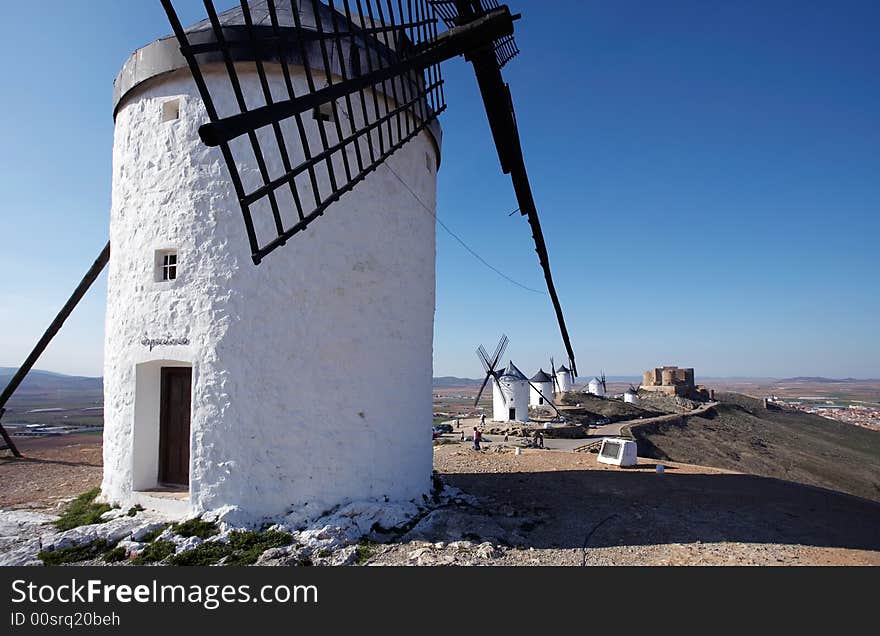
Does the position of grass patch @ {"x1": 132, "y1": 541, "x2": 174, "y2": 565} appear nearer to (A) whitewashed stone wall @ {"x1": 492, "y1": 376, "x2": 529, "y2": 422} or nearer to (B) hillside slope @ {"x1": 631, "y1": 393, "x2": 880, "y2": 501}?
(B) hillside slope @ {"x1": 631, "y1": 393, "x2": 880, "y2": 501}

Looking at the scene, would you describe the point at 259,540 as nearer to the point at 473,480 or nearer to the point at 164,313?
the point at 164,313

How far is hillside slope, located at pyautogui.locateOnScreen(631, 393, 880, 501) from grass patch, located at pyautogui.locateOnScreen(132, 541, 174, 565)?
23.8 meters

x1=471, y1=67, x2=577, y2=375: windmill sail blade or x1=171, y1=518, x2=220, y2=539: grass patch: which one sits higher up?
x1=471, y1=67, x2=577, y2=375: windmill sail blade

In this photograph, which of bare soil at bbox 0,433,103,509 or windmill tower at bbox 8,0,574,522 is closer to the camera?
windmill tower at bbox 8,0,574,522

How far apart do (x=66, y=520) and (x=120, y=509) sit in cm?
58

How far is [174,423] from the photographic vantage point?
6699 mm

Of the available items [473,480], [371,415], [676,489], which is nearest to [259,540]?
[371,415]

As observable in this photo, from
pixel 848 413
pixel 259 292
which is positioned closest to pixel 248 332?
pixel 259 292

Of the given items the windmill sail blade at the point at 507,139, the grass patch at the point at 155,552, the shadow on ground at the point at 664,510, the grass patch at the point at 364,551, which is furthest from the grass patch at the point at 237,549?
the windmill sail blade at the point at 507,139

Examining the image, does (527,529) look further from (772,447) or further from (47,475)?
(772,447)

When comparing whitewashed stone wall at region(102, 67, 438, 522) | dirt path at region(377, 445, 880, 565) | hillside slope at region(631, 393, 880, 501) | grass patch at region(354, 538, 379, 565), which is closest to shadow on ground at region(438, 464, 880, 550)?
dirt path at region(377, 445, 880, 565)

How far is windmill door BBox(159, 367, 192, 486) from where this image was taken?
6.65 metres

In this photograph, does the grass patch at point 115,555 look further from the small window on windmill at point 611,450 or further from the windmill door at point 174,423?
the small window on windmill at point 611,450

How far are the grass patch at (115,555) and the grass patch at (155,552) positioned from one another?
0.18 metres
